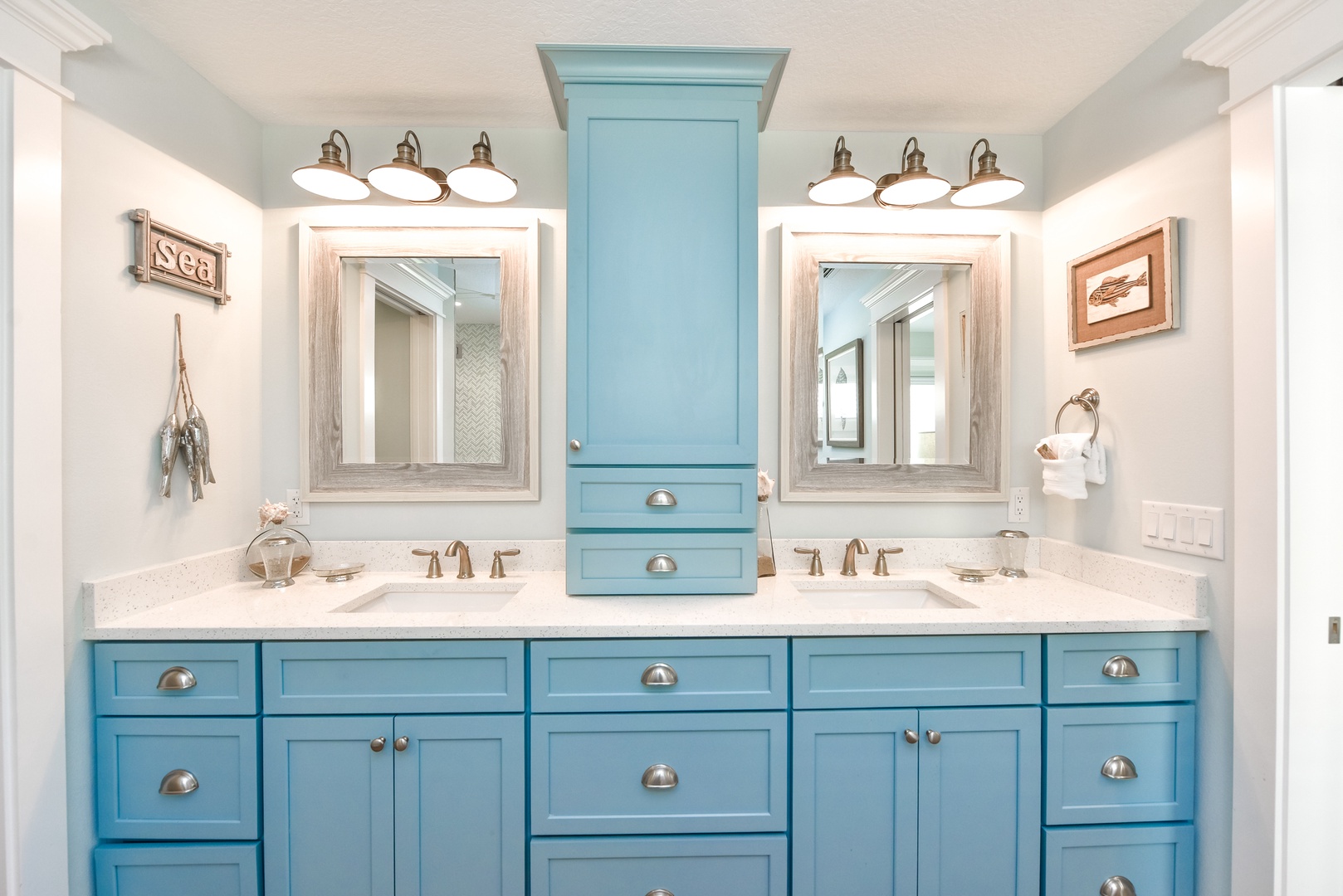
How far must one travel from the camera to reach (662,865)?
146 cm

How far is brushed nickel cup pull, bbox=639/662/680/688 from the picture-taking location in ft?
4.78

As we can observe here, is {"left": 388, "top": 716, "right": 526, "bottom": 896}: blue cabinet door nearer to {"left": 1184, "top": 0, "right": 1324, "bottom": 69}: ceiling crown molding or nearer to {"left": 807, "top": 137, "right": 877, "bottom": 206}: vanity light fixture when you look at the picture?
{"left": 807, "top": 137, "right": 877, "bottom": 206}: vanity light fixture

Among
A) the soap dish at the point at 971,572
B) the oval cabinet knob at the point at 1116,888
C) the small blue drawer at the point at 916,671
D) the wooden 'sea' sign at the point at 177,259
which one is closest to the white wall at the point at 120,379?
the wooden 'sea' sign at the point at 177,259

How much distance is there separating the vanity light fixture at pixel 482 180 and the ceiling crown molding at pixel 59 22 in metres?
0.81

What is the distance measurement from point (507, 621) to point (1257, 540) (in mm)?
1725

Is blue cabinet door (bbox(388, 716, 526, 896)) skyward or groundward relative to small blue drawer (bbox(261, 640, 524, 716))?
groundward

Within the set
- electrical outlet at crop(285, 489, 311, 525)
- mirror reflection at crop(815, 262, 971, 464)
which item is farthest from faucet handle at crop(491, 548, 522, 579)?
mirror reflection at crop(815, 262, 971, 464)

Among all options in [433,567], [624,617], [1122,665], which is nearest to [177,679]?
[433,567]

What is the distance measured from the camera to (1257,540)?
4.39 feet

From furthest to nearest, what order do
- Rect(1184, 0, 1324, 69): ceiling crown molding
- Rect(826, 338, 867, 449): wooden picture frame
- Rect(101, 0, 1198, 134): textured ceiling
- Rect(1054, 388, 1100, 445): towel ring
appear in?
A: Rect(826, 338, 867, 449): wooden picture frame, Rect(1054, 388, 1100, 445): towel ring, Rect(101, 0, 1198, 134): textured ceiling, Rect(1184, 0, 1324, 69): ceiling crown molding

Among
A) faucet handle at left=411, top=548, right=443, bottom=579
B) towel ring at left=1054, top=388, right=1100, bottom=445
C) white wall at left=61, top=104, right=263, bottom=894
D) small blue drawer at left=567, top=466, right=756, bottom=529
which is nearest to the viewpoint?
white wall at left=61, top=104, right=263, bottom=894

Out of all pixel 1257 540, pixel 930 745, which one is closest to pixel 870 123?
pixel 1257 540

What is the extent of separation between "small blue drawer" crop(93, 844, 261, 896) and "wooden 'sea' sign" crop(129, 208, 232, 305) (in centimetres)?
142

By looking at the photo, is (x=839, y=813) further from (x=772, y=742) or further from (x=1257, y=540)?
(x=1257, y=540)
